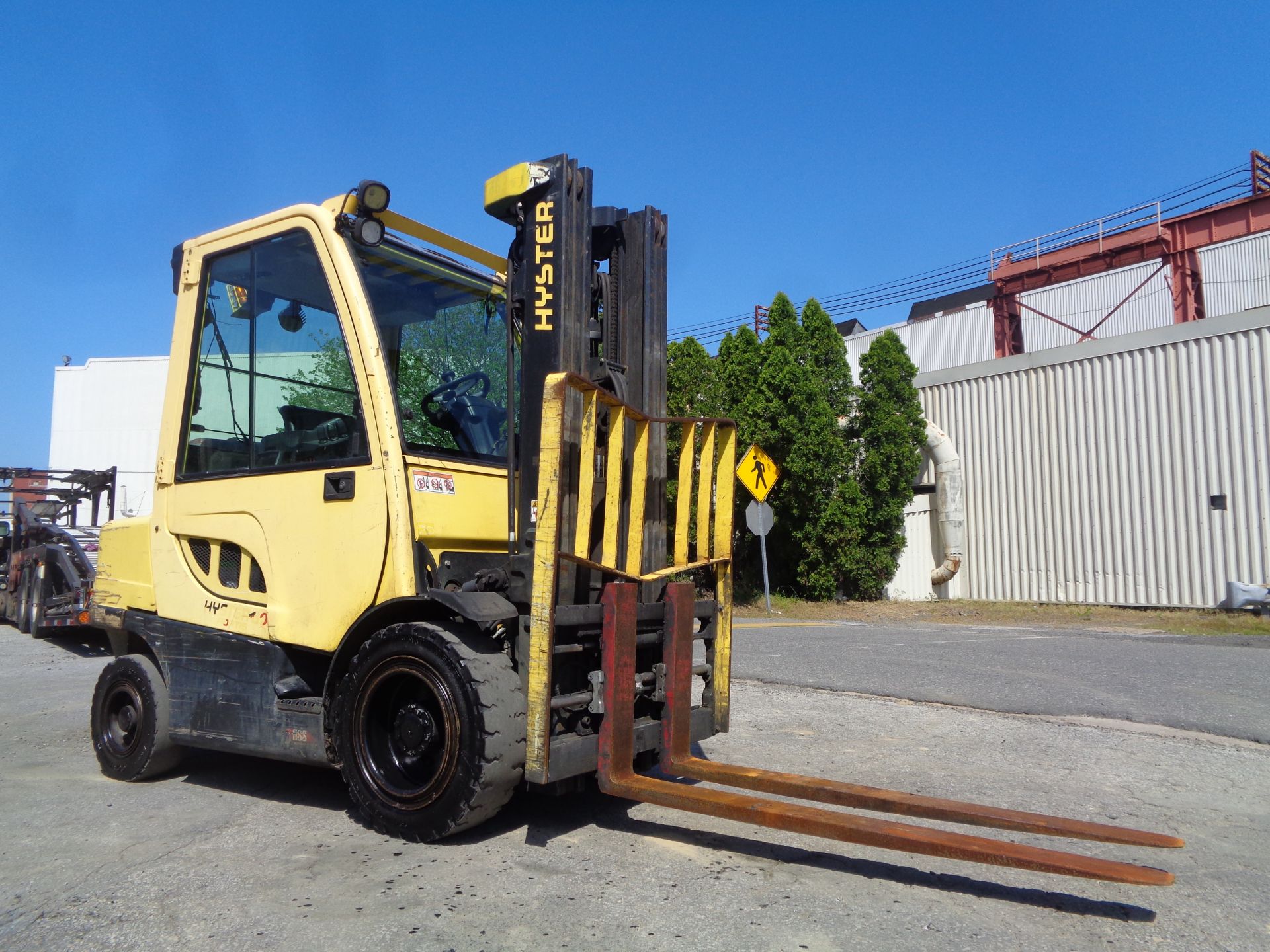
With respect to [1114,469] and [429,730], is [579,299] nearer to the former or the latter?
[429,730]

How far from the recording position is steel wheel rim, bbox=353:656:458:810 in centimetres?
414

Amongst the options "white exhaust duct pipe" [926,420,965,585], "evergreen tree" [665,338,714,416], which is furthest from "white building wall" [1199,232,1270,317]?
"evergreen tree" [665,338,714,416]

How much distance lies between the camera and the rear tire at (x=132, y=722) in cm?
546

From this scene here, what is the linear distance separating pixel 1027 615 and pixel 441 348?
1515 centimetres

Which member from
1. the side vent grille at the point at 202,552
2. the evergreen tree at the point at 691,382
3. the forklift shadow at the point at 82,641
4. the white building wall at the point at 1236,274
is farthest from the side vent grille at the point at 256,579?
Answer: the white building wall at the point at 1236,274

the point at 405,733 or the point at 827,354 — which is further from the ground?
the point at 827,354

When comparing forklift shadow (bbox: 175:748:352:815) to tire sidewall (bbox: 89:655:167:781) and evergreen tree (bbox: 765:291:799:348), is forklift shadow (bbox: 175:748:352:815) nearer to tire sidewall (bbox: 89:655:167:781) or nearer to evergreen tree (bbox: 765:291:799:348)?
tire sidewall (bbox: 89:655:167:781)

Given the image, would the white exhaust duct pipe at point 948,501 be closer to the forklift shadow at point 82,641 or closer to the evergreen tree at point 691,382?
the evergreen tree at point 691,382

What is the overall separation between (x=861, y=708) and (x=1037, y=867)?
15.0 ft

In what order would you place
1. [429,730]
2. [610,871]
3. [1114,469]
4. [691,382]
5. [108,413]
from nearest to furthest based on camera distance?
[610,871], [429,730], [1114,469], [691,382], [108,413]

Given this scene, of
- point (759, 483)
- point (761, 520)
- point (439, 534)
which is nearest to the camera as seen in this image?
point (439, 534)

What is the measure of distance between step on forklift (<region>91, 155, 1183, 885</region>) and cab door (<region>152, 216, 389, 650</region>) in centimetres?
2

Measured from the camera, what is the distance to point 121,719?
5.81m

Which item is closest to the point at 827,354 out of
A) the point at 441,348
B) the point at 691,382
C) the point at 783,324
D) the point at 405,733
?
the point at 783,324
